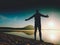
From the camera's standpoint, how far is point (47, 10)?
2.05 m

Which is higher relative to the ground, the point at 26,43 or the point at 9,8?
the point at 9,8

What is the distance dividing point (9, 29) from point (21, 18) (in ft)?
0.68

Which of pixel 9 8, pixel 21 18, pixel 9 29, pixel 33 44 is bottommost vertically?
pixel 33 44

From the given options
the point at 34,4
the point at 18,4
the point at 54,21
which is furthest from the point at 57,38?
the point at 18,4

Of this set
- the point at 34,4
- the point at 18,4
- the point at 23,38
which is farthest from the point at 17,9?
the point at 23,38

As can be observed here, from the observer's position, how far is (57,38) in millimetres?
2033

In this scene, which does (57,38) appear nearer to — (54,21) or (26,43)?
(54,21)

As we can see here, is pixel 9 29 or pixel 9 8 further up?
pixel 9 8

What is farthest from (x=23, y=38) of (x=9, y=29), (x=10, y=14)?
(x=10, y=14)

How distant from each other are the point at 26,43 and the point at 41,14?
410 millimetres

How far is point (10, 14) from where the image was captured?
6.83 feet

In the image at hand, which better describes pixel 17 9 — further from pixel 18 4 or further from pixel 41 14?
pixel 41 14

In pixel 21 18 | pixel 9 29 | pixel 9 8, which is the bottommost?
pixel 9 29

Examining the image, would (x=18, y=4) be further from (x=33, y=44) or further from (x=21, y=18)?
(x=33, y=44)
